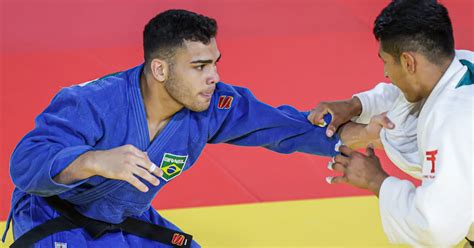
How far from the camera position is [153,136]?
328 cm

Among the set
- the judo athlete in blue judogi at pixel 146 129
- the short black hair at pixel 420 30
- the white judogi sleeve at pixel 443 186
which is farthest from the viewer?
the judo athlete in blue judogi at pixel 146 129

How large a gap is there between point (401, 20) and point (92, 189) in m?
1.38

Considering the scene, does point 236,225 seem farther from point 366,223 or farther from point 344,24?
point 344,24

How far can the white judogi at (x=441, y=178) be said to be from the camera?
2.52 m

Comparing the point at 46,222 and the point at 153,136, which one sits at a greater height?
the point at 153,136

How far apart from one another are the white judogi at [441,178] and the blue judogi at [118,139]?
31.7 inches

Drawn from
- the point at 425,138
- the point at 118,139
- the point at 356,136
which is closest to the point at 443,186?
the point at 425,138

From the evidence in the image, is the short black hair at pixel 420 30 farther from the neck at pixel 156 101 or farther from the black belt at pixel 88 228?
the black belt at pixel 88 228

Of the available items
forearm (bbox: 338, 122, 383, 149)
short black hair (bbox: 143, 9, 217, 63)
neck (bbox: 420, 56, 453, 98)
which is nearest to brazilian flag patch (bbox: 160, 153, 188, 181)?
short black hair (bbox: 143, 9, 217, 63)

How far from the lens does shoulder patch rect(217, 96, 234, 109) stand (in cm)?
339

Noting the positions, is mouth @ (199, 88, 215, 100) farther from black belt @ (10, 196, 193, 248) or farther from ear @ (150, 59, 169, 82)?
black belt @ (10, 196, 193, 248)

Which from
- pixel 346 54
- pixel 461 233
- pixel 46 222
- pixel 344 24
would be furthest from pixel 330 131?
pixel 344 24

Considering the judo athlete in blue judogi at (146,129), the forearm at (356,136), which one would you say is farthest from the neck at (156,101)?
the forearm at (356,136)

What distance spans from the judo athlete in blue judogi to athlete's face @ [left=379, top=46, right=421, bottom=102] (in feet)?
2.17
